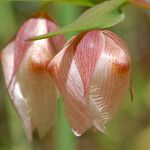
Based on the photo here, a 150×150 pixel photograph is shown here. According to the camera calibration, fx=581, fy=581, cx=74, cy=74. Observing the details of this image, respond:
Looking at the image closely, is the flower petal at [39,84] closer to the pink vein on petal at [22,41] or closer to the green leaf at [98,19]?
the pink vein on petal at [22,41]

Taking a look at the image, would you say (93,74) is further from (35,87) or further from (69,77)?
(35,87)

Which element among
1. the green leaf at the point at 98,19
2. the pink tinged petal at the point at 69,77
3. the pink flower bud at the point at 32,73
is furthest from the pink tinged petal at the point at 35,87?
the green leaf at the point at 98,19

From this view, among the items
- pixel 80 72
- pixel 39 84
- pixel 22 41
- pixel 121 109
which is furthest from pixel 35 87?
pixel 121 109

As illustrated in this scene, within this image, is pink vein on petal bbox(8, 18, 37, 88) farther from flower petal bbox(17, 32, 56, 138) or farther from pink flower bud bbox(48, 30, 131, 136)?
pink flower bud bbox(48, 30, 131, 136)

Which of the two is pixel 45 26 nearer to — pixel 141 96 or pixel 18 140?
pixel 18 140

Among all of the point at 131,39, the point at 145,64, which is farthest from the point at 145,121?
the point at 131,39
